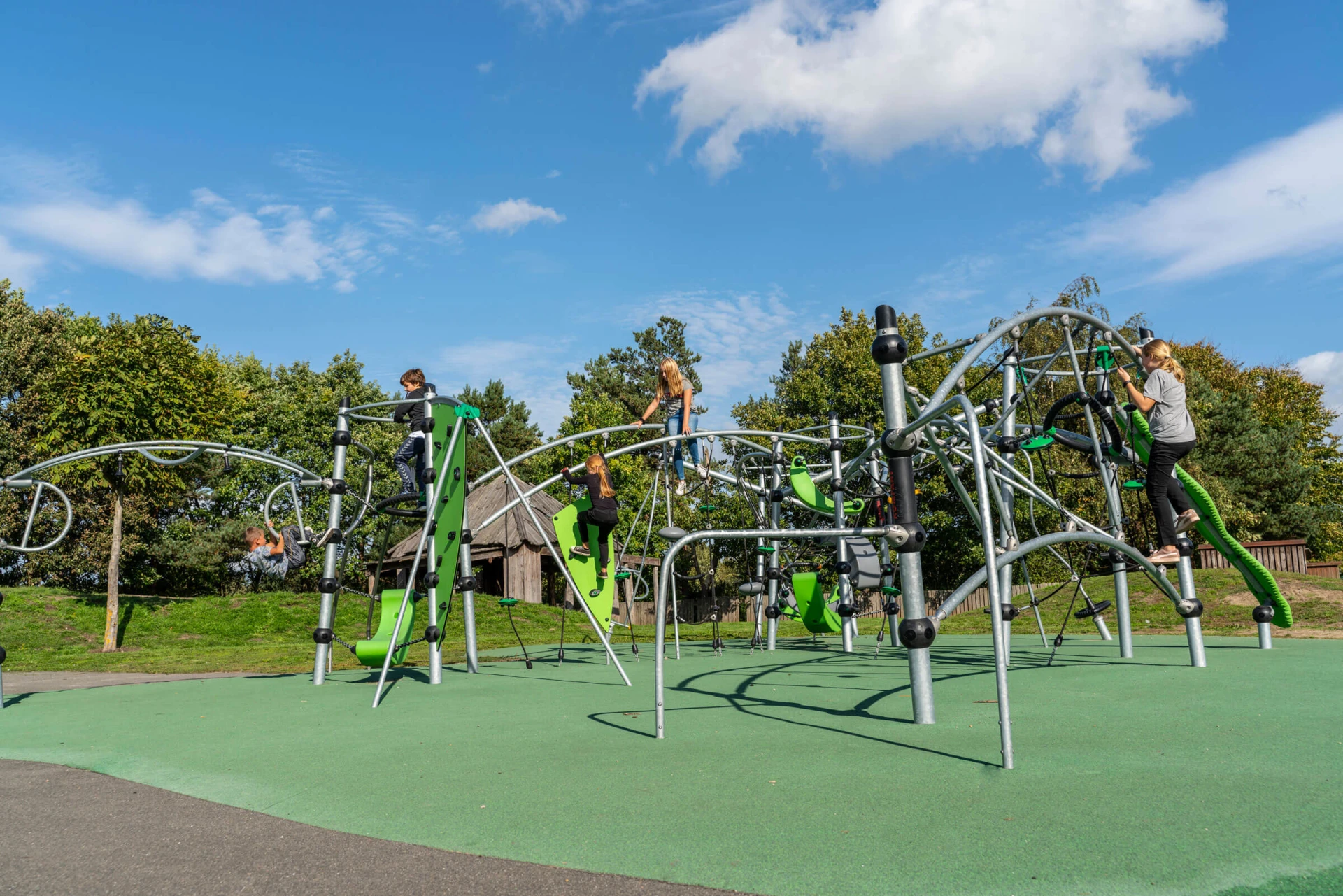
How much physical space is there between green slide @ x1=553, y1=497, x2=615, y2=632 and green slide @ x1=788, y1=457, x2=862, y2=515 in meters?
2.68

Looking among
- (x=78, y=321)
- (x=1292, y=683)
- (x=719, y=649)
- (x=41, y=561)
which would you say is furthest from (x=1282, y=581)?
(x=78, y=321)

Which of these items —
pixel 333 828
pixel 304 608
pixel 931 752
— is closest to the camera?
pixel 333 828

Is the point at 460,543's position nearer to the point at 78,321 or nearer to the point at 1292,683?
the point at 1292,683

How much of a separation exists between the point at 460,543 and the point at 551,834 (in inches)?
242

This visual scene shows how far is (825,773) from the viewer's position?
359 cm

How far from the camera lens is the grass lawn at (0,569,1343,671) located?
13.0m

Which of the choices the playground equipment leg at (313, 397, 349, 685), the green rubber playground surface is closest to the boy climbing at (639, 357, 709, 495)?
the playground equipment leg at (313, 397, 349, 685)

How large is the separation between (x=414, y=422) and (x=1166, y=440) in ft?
21.1

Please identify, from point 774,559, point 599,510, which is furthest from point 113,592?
point 774,559

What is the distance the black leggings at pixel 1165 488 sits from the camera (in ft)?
20.9

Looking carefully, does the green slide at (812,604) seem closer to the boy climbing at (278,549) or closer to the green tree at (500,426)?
the boy climbing at (278,549)

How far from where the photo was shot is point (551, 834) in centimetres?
295

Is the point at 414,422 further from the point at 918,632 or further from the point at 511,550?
the point at 511,550

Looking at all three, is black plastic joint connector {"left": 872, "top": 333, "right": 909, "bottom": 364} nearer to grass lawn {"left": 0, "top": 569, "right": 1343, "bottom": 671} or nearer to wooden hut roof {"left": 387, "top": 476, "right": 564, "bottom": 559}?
grass lawn {"left": 0, "top": 569, "right": 1343, "bottom": 671}
